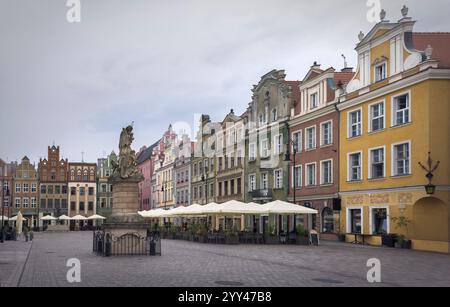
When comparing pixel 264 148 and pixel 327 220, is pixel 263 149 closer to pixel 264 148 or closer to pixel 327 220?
pixel 264 148

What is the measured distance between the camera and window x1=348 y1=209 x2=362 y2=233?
39531 millimetres

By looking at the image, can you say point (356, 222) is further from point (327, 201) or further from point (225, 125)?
point (225, 125)

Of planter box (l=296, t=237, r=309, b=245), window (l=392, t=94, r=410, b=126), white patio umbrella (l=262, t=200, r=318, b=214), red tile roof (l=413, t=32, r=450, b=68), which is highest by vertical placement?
red tile roof (l=413, t=32, r=450, b=68)

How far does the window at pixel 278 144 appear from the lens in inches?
2051

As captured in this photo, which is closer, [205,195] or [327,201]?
[327,201]

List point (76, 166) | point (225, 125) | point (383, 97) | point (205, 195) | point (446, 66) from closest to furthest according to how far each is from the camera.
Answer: point (446, 66) → point (383, 97) → point (225, 125) → point (205, 195) → point (76, 166)

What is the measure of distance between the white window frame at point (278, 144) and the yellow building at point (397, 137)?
10419mm

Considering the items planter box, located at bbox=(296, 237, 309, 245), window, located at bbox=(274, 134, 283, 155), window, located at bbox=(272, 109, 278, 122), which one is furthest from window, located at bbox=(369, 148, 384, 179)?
window, located at bbox=(272, 109, 278, 122)

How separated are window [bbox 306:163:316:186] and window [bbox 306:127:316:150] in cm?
147

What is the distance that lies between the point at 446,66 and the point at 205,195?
143 feet

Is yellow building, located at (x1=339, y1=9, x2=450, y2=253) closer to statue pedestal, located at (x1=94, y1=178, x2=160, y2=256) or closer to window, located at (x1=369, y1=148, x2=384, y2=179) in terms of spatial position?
window, located at (x1=369, y1=148, x2=384, y2=179)

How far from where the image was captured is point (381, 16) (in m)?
38.2

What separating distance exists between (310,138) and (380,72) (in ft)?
35.2
